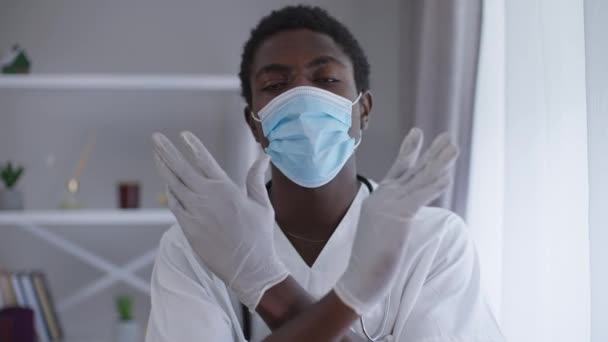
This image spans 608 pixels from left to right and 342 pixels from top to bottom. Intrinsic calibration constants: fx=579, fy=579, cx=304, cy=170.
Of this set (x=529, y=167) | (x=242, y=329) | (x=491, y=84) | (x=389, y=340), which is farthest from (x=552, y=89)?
(x=242, y=329)

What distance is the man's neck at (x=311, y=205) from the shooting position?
1037 mm

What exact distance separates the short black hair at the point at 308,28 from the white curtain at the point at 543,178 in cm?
31

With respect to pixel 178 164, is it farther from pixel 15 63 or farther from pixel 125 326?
pixel 15 63

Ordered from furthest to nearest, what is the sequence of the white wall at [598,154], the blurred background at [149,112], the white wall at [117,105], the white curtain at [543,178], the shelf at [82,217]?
the white wall at [117,105] < the shelf at [82,217] < the blurred background at [149,112] < the white curtain at [543,178] < the white wall at [598,154]

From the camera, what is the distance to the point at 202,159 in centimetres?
79

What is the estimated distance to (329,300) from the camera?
2.38 ft

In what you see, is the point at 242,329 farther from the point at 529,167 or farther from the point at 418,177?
the point at 529,167

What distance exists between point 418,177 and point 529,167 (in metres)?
0.48

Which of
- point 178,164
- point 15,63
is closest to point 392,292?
point 178,164

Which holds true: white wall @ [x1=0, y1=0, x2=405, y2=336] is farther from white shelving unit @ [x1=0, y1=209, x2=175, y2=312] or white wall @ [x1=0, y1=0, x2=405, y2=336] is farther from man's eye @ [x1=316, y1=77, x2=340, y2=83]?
man's eye @ [x1=316, y1=77, x2=340, y2=83]

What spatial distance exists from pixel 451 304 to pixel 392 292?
10 cm

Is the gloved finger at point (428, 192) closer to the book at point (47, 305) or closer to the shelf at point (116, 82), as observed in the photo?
the shelf at point (116, 82)

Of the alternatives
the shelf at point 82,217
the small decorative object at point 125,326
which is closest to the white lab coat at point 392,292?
the shelf at point 82,217

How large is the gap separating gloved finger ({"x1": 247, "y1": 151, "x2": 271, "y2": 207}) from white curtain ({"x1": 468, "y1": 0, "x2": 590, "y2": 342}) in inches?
21.0
